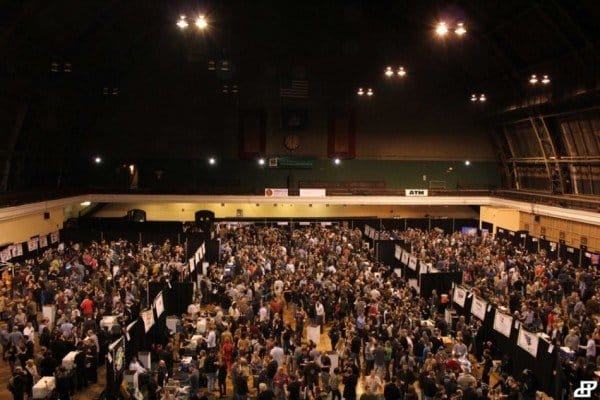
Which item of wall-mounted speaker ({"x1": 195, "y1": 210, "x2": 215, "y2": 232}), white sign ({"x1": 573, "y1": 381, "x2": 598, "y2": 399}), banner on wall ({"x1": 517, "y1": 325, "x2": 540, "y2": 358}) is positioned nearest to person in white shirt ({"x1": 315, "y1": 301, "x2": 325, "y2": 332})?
banner on wall ({"x1": 517, "y1": 325, "x2": 540, "y2": 358})

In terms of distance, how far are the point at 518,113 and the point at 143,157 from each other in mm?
26641

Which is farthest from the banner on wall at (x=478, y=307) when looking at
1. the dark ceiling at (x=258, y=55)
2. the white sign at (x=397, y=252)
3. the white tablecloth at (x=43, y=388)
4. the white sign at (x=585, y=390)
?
the dark ceiling at (x=258, y=55)

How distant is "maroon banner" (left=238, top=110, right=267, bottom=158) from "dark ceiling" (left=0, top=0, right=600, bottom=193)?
1088mm

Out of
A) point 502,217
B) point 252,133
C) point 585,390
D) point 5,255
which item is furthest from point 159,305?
point 502,217

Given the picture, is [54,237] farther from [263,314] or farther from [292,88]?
[263,314]

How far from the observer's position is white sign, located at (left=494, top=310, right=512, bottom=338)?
14.2m

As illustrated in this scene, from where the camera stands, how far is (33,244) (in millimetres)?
26422

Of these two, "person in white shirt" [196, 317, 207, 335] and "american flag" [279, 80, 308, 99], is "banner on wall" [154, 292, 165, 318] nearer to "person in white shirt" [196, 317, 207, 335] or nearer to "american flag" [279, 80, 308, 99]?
"person in white shirt" [196, 317, 207, 335]

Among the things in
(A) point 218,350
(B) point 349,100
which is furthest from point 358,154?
(A) point 218,350

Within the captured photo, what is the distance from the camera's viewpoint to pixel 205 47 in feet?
123

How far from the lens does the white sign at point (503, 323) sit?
46.5 feet

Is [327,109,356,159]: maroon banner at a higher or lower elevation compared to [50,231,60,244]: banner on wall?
higher

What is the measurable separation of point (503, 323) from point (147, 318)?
10.2 meters

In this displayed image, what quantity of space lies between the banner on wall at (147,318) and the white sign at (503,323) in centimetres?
1012
